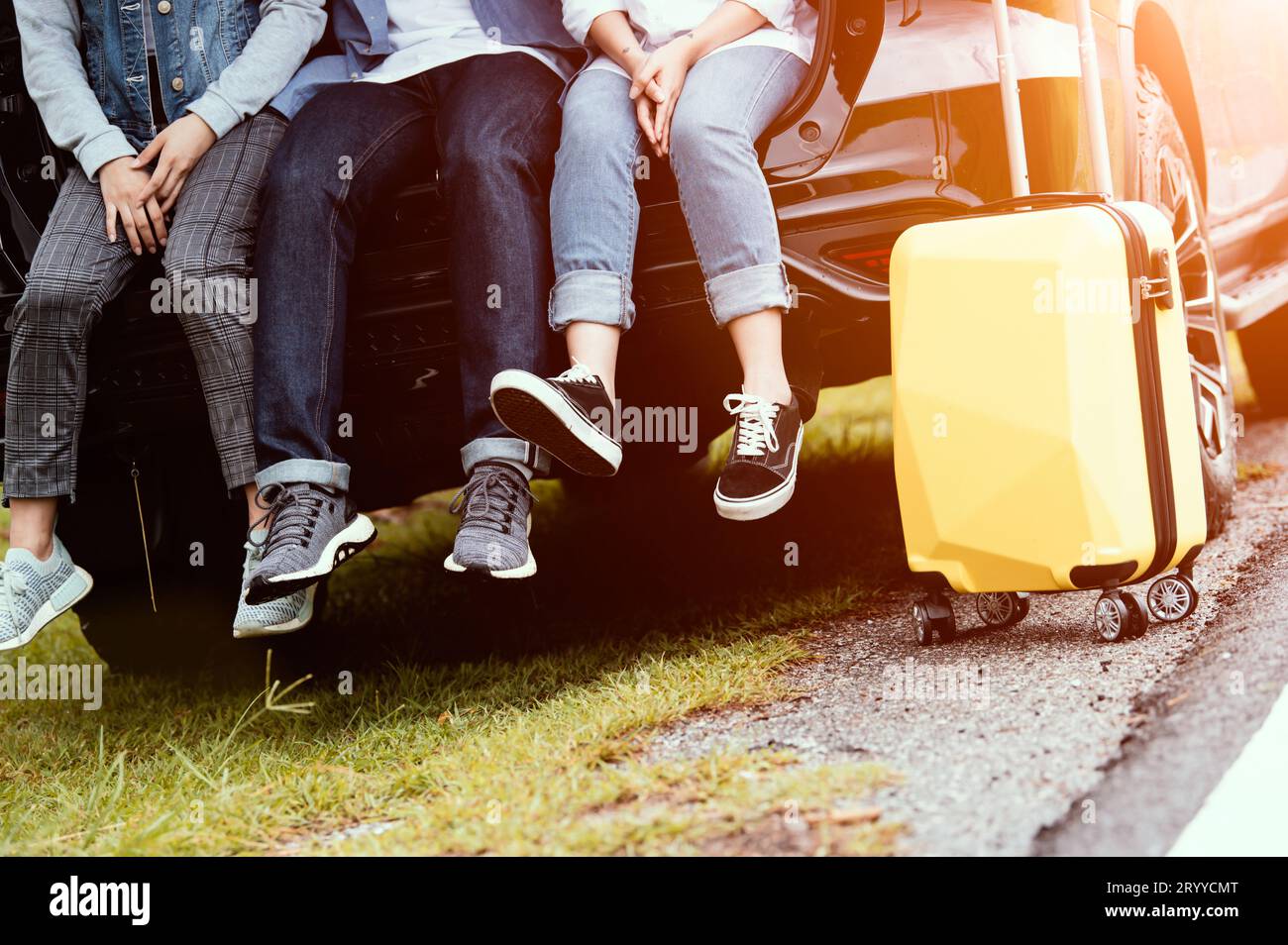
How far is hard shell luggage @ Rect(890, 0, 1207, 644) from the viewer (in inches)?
73.4

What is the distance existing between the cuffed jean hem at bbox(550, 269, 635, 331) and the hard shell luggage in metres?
0.48

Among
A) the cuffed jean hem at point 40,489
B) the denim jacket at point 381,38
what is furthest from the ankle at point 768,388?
the cuffed jean hem at point 40,489

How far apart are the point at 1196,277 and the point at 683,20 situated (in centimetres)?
132

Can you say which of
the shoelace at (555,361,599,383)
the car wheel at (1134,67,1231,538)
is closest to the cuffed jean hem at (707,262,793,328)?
the shoelace at (555,361,599,383)

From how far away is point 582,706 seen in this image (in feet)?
6.84

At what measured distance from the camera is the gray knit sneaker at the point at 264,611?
213 cm

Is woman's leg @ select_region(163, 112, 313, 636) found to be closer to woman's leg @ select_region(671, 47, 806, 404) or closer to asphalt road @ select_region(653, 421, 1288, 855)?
woman's leg @ select_region(671, 47, 806, 404)

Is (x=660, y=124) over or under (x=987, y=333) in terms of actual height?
over

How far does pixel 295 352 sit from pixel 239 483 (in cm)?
30

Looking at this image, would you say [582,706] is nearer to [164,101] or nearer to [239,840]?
[239,840]

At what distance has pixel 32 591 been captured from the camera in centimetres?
226

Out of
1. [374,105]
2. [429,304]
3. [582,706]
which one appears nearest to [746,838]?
[582,706]

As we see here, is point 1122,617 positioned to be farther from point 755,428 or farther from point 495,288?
point 495,288

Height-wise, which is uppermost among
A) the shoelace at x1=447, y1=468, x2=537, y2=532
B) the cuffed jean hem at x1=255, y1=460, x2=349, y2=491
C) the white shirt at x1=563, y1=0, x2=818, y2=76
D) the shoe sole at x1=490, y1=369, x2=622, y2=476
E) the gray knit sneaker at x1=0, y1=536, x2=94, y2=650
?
the white shirt at x1=563, y1=0, x2=818, y2=76
